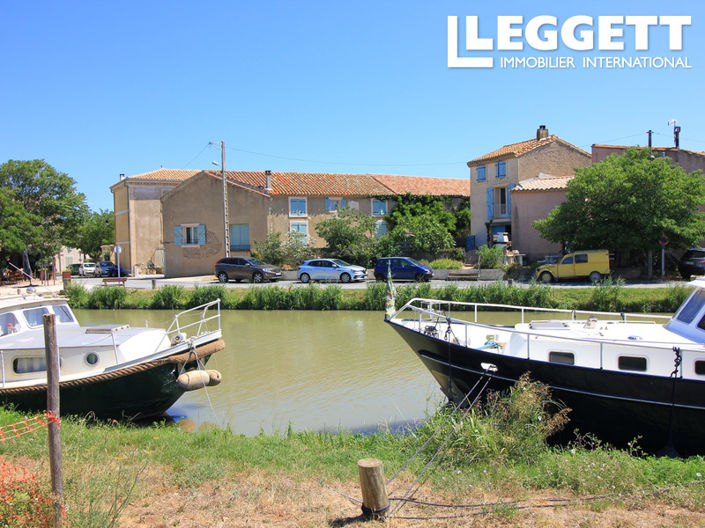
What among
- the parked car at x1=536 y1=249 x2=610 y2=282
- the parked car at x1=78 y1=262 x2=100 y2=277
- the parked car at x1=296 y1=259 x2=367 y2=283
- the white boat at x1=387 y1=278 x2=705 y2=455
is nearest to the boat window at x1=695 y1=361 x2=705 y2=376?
the white boat at x1=387 y1=278 x2=705 y2=455

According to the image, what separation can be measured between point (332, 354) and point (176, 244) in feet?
88.4

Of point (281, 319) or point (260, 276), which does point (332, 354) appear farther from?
point (260, 276)

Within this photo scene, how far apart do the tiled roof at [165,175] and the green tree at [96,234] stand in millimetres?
14371

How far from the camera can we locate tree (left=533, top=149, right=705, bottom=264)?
81.7 ft

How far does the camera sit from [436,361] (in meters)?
9.18

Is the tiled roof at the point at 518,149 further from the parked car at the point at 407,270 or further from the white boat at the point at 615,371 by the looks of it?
the white boat at the point at 615,371

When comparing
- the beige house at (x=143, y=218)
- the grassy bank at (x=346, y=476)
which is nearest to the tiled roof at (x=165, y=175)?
the beige house at (x=143, y=218)

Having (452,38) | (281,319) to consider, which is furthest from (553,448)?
(281,319)

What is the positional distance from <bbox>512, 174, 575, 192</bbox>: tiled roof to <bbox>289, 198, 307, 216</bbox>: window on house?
47.3 feet

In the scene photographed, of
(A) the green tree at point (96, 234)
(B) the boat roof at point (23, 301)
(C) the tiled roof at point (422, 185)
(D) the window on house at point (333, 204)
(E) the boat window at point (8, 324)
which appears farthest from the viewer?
(A) the green tree at point (96, 234)

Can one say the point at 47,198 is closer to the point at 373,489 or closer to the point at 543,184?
the point at 543,184

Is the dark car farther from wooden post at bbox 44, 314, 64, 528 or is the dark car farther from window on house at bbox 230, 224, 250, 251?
wooden post at bbox 44, 314, 64, 528

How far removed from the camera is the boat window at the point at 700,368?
7457mm

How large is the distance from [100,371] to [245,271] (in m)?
22.0
